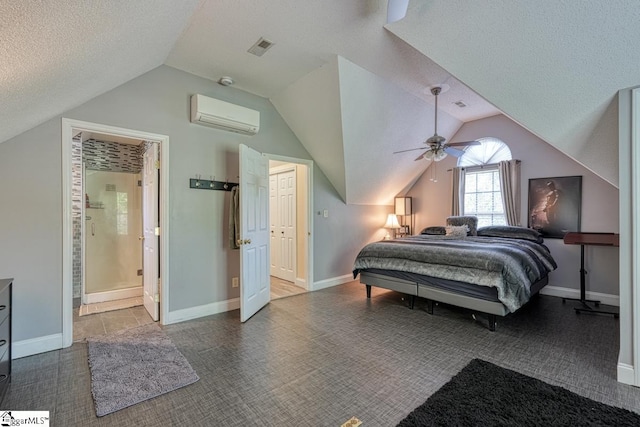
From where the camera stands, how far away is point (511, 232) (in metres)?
4.65

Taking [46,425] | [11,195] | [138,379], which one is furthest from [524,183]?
[11,195]

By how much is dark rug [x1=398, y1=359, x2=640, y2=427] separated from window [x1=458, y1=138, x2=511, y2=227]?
11.9 feet

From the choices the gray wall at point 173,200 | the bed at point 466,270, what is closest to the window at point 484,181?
the bed at point 466,270

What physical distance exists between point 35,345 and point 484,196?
6.44 meters

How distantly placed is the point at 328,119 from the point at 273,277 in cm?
332

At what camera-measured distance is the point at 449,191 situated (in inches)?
228

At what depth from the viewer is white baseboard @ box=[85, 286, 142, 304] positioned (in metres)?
4.29

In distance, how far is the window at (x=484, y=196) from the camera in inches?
209

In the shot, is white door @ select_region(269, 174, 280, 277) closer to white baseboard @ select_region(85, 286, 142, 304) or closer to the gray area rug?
white baseboard @ select_region(85, 286, 142, 304)

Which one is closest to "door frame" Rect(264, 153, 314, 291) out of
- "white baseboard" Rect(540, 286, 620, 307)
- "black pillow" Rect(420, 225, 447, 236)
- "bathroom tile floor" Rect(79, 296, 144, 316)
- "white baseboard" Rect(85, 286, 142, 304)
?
"black pillow" Rect(420, 225, 447, 236)

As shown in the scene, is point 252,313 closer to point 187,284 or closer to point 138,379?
point 187,284

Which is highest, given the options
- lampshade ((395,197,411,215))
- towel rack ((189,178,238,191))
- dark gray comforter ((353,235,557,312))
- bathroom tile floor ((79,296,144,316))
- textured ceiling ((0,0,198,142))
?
textured ceiling ((0,0,198,142))

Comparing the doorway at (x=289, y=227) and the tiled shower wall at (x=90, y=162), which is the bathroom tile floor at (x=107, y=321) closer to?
the tiled shower wall at (x=90, y=162)

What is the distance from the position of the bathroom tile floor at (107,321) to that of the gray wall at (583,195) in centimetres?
539
